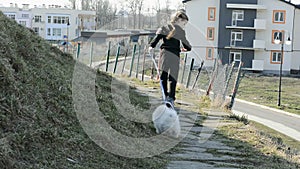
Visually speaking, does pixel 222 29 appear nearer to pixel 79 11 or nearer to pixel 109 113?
pixel 79 11

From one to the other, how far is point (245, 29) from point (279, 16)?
149 inches

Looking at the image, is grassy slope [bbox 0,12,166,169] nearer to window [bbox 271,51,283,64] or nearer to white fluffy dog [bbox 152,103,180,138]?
white fluffy dog [bbox 152,103,180,138]

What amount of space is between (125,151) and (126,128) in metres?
1.00

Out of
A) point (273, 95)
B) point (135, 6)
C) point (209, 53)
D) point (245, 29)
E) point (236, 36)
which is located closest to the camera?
point (273, 95)

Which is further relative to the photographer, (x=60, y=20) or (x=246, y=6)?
(x=60, y=20)

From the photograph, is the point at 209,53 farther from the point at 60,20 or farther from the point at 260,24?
the point at 60,20

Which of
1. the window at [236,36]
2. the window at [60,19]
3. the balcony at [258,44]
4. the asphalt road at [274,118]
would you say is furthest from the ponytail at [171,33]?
the window at [60,19]

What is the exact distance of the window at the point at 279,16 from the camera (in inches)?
2047

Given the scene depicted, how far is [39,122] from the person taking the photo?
187 inches

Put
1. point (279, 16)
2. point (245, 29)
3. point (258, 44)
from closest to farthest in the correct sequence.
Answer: point (279, 16)
point (258, 44)
point (245, 29)

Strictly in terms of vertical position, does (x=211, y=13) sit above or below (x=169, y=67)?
above

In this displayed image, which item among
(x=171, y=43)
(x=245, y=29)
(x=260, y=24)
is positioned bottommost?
(x=171, y=43)

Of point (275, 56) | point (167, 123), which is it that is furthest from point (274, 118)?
point (275, 56)

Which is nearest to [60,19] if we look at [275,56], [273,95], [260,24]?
[260,24]
